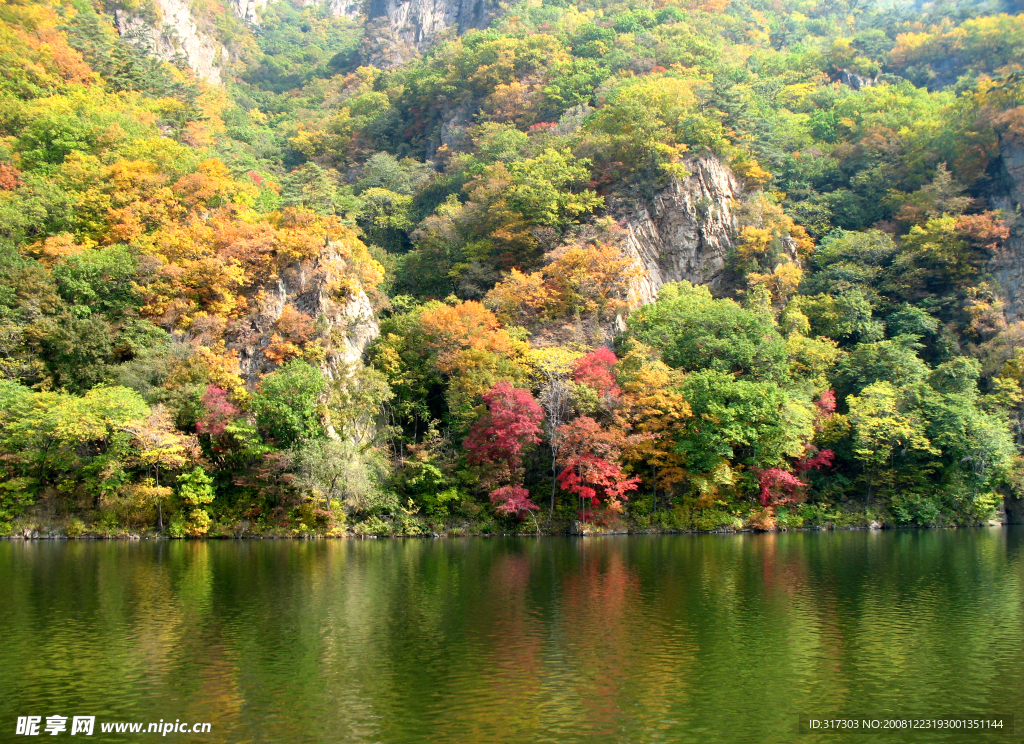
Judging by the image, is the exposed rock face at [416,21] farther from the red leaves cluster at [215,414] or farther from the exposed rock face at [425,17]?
the red leaves cluster at [215,414]

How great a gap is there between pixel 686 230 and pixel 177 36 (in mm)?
59177

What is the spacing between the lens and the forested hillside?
3738cm

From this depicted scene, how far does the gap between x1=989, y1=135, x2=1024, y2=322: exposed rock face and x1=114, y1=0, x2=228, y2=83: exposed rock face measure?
7035cm

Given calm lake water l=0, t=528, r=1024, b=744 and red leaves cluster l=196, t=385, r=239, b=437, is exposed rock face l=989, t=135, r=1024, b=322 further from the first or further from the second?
red leaves cluster l=196, t=385, r=239, b=437

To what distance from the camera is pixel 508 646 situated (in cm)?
1530

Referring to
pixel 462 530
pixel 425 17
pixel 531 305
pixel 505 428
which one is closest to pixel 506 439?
pixel 505 428

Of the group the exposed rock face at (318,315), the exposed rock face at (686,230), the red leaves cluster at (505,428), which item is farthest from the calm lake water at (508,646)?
the exposed rock face at (686,230)

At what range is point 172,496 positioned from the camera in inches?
1425

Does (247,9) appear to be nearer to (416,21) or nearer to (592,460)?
(416,21)

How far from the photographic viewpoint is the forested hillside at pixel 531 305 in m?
37.4

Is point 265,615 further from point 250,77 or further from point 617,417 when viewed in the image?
point 250,77

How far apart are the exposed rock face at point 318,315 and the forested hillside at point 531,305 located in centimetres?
18

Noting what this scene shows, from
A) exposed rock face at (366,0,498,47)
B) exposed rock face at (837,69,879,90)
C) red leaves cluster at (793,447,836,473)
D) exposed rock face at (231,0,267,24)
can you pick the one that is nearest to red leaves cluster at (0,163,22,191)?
red leaves cluster at (793,447,836,473)

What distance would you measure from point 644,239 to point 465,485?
23.8 meters
